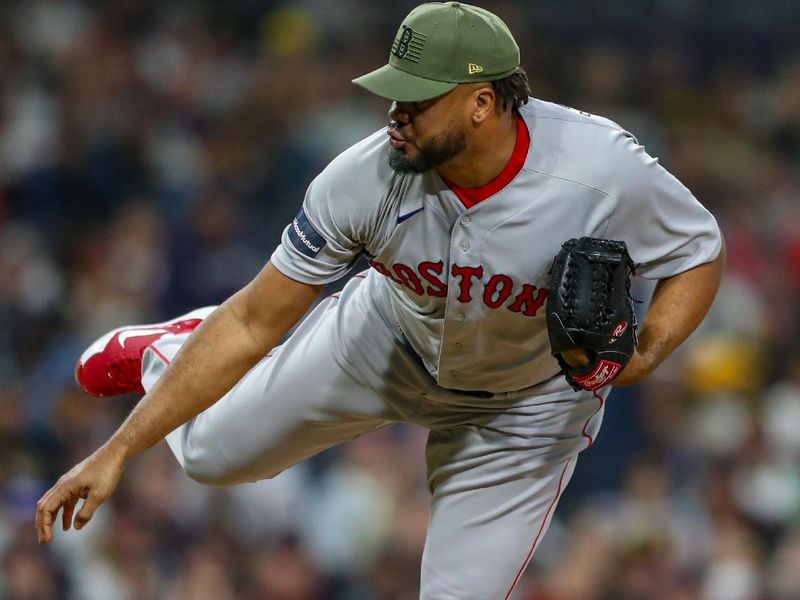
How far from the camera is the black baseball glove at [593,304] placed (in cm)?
299

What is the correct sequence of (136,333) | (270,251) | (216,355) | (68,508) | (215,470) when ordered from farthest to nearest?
(270,251) → (136,333) → (215,470) → (216,355) → (68,508)

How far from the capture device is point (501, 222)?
10.3ft

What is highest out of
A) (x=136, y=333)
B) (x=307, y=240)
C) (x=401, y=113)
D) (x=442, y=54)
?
(x=442, y=54)

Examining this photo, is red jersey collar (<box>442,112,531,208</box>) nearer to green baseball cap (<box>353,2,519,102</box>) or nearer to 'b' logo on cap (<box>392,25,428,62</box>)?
green baseball cap (<box>353,2,519,102</box>)

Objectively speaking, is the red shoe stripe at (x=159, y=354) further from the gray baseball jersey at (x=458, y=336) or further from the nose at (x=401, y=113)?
the nose at (x=401, y=113)

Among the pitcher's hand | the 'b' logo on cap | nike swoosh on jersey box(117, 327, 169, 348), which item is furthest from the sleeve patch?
nike swoosh on jersey box(117, 327, 169, 348)

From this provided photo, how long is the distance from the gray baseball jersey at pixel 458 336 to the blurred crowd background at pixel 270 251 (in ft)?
6.41

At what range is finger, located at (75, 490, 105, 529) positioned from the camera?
10.1ft

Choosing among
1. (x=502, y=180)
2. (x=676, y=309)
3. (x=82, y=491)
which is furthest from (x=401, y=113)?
(x=82, y=491)

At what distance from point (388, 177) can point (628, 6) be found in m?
5.54

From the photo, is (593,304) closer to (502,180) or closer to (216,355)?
(502,180)

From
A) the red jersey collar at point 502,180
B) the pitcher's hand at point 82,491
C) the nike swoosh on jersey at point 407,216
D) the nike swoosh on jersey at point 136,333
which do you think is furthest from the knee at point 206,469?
the red jersey collar at point 502,180

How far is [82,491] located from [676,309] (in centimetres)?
137

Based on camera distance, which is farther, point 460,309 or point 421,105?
point 460,309
